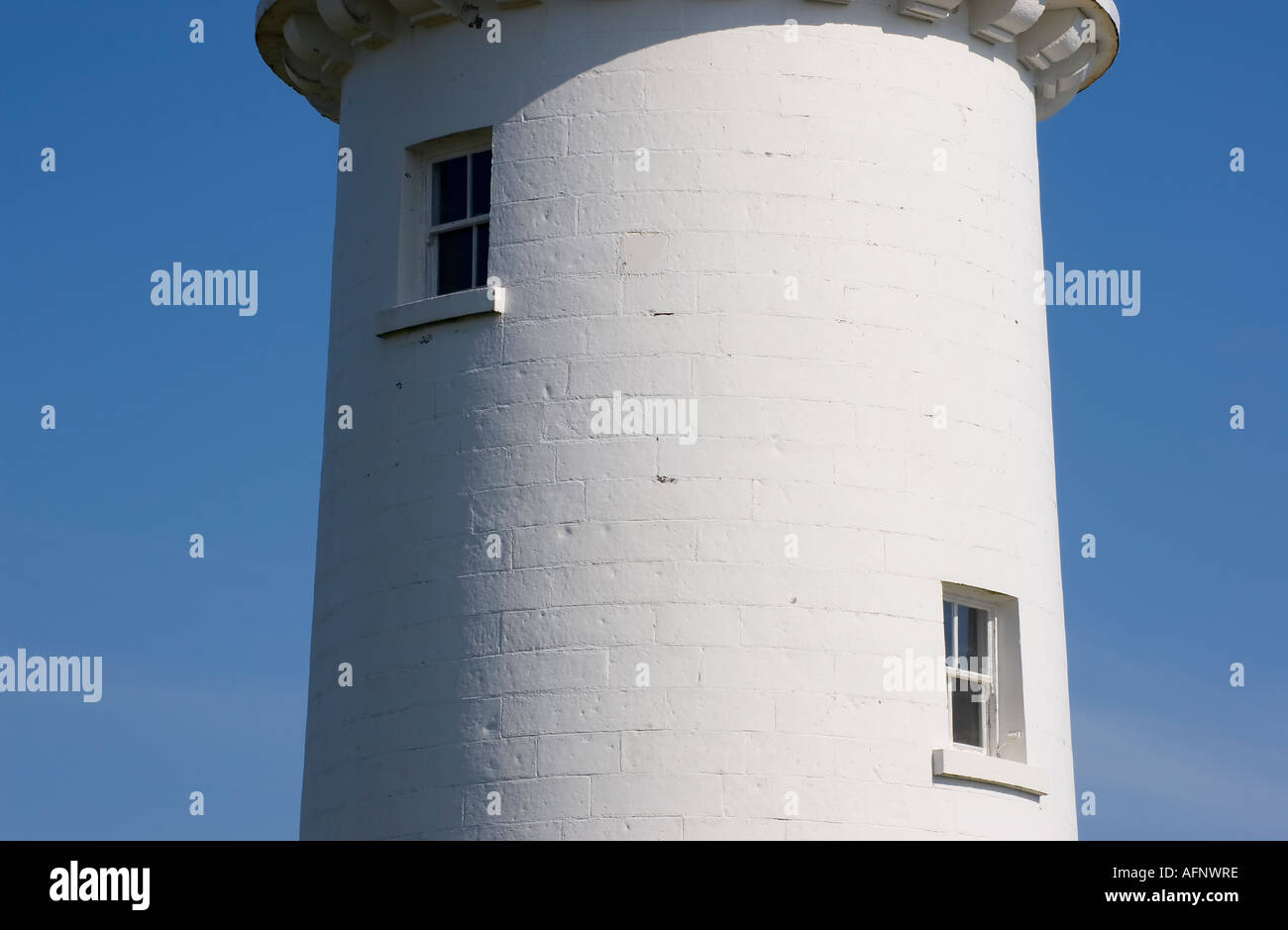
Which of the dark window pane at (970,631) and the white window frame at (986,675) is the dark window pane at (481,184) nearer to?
the white window frame at (986,675)

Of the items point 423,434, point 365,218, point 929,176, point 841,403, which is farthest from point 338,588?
point 929,176

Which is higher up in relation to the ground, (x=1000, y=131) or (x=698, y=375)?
(x=1000, y=131)

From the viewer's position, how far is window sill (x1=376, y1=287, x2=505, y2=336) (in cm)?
1748

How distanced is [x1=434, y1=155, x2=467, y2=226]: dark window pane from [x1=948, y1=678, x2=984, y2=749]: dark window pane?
17.6 feet

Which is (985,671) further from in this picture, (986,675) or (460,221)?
(460,221)

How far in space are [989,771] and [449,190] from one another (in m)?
6.24

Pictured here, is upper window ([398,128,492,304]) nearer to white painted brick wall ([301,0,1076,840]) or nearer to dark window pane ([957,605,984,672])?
white painted brick wall ([301,0,1076,840])

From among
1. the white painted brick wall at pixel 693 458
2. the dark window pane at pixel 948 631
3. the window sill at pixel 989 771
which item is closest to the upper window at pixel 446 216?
the white painted brick wall at pixel 693 458

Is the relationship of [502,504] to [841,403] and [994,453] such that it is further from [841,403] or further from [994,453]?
[994,453]

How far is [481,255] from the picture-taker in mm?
17969

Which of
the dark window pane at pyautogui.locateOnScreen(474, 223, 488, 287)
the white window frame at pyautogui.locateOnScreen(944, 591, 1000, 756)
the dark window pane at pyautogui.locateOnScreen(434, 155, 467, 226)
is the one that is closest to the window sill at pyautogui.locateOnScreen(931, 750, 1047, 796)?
the white window frame at pyautogui.locateOnScreen(944, 591, 1000, 756)

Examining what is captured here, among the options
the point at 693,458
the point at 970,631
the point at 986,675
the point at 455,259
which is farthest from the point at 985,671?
the point at 455,259

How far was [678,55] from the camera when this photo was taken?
17.6m
